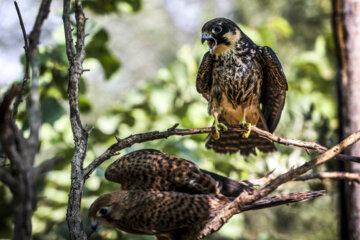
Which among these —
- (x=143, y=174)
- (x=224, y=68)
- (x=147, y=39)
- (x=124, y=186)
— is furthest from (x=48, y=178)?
(x=147, y=39)

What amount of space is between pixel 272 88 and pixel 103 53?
1583 mm

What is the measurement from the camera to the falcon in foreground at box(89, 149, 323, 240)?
2059 millimetres

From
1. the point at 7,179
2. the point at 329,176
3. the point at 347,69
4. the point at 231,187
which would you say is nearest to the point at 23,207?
the point at 7,179

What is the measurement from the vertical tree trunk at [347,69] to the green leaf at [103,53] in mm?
1828

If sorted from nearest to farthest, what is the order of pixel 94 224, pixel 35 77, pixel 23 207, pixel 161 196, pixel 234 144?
pixel 23 207
pixel 161 196
pixel 94 224
pixel 35 77
pixel 234 144

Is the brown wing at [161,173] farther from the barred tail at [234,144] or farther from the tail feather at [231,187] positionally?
the barred tail at [234,144]

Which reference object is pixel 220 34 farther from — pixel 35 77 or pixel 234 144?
pixel 35 77

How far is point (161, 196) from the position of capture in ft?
7.14

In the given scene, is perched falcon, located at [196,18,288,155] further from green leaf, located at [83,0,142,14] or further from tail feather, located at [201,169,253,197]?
green leaf, located at [83,0,142,14]

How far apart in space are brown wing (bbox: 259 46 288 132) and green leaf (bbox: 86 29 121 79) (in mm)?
1493

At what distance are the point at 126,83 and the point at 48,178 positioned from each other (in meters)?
11.7

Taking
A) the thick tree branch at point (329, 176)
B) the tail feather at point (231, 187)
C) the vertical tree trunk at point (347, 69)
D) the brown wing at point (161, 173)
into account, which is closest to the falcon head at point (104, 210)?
the brown wing at point (161, 173)

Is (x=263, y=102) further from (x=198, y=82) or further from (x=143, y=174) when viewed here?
(x=143, y=174)

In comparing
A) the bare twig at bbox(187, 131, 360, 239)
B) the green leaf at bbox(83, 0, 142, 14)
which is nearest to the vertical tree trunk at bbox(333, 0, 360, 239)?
the bare twig at bbox(187, 131, 360, 239)
